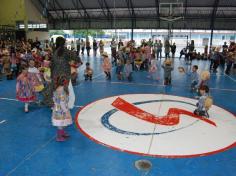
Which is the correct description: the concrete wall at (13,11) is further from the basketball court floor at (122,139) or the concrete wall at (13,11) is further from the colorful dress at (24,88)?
the colorful dress at (24,88)

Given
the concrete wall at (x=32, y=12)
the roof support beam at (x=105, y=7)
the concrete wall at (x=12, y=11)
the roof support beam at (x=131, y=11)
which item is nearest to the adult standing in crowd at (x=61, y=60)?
the roof support beam at (x=131, y=11)

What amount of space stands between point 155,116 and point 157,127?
63 cm

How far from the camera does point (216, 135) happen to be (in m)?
4.48

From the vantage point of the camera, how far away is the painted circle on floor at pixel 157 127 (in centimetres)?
400

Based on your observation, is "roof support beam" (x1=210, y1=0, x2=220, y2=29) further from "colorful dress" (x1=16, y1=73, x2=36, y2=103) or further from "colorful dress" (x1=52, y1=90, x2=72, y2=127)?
"colorful dress" (x1=52, y1=90, x2=72, y2=127)

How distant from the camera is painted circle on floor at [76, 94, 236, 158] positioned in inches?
158

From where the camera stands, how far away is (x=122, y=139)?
4281 millimetres

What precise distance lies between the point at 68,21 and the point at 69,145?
2035 centimetres

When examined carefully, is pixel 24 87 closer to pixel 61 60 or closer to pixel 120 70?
pixel 61 60

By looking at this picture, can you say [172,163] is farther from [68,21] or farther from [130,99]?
[68,21]

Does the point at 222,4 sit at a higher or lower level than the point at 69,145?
higher

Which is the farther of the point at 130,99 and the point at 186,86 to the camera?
the point at 186,86

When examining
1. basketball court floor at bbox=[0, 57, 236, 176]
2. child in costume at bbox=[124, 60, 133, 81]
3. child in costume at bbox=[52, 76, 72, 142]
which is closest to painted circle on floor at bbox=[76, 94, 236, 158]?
basketball court floor at bbox=[0, 57, 236, 176]

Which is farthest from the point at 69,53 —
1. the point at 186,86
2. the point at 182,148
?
the point at 186,86
